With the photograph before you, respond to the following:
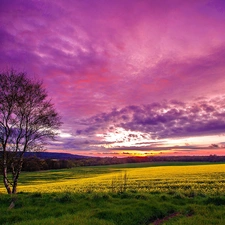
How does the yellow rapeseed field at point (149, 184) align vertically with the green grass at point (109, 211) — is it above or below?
below

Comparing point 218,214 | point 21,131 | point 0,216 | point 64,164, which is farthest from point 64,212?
point 64,164

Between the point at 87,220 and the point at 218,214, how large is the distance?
6106mm

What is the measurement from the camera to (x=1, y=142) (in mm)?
19297

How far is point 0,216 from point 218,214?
410 inches

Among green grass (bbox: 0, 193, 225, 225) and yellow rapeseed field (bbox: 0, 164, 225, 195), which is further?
yellow rapeseed field (bbox: 0, 164, 225, 195)

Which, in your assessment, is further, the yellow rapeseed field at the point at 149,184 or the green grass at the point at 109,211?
the yellow rapeseed field at the point at 149,184

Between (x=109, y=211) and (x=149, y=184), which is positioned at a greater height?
(x=109, y=211)

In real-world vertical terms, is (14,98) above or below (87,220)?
above

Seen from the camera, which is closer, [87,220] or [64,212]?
[87,220]

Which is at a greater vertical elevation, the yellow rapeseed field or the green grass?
the green grass

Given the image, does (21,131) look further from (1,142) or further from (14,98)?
(14,98)

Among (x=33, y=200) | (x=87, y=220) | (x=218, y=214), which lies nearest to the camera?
(x=87, y=220)

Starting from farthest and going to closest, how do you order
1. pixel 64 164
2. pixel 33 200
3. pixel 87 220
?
1. pixel 64 164
2. pixel 33 200
3. pixel 87 220

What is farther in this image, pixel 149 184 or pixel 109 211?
pixel 149 184
